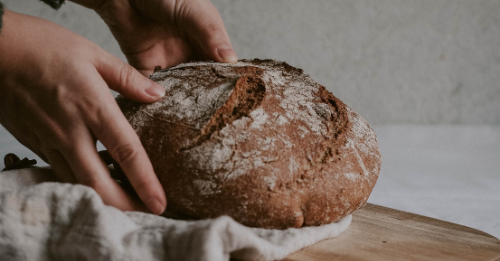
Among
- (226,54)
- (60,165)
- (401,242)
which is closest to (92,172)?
(60,165)

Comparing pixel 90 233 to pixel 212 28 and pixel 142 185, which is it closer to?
pixel 142 185

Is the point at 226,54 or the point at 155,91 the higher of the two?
the point at 226,54

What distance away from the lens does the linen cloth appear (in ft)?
3.15

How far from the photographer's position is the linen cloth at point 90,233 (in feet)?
3.15

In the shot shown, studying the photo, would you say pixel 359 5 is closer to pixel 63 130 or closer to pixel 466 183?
pixel 466 183

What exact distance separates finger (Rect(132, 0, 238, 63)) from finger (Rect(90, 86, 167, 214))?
55 centimetres

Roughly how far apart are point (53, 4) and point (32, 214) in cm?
81

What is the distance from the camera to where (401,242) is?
1340mm

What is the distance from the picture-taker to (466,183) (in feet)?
8.07

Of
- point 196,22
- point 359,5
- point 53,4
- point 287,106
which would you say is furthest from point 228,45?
point 359,5

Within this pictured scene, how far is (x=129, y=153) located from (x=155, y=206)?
0.15 m

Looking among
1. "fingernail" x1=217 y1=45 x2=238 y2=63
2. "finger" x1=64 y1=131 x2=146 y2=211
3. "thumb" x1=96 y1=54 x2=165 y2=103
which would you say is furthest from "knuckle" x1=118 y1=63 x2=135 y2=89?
"fingernail" x1=217 y1=45 x2=238 y2=63

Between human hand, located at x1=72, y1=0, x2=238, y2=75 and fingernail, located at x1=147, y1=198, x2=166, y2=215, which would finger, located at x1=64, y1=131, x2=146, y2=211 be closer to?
fingernail, located at x1=147, y1=198, x2=166, y2=215

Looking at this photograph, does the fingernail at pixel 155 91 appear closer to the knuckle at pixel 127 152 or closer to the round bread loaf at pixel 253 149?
the round bread loaf at pixel 253 149
